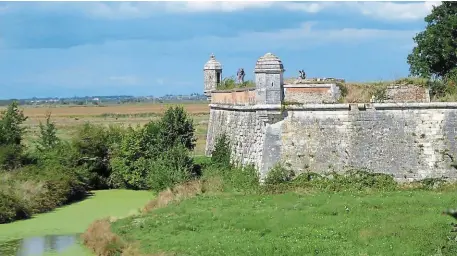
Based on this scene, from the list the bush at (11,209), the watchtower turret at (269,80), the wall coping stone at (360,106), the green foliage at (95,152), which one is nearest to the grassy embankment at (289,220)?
the wall coping stone at (360,106)

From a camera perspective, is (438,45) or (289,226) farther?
(438,45)

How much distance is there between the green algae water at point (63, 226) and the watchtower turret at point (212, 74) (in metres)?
6.62

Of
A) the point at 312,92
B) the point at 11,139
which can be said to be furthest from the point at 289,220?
Answer: the point at 11,139

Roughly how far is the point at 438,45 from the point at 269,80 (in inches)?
387

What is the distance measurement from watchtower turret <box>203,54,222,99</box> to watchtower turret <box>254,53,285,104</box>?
10342 millimetres

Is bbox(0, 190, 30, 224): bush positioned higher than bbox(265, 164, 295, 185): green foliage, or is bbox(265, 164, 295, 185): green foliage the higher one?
bbox(265, 164, 295, 185): green foliage

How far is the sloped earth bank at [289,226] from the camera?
46.0 ft

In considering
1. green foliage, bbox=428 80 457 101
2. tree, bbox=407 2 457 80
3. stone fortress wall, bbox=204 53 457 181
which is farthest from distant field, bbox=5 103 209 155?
green foliage, bbox=428 80 457 101

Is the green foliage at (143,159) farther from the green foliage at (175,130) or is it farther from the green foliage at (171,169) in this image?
the green foliage at (175,130)

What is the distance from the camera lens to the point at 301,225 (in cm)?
1603

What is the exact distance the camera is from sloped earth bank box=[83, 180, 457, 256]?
14016mm

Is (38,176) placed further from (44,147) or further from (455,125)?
(455,125)

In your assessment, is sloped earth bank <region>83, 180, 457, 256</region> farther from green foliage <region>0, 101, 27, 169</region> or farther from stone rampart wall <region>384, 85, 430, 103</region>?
green foliage <region>0, 101, 27, 169</region>

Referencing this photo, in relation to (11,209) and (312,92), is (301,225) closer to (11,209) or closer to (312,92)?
(312,92)
